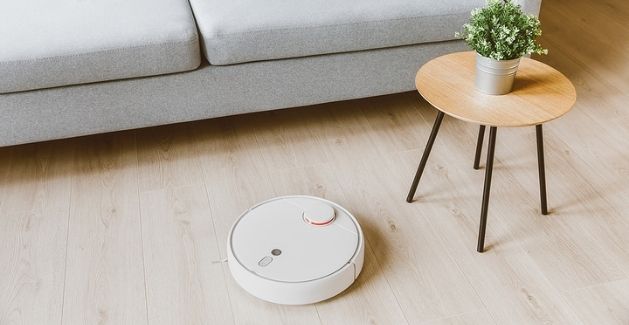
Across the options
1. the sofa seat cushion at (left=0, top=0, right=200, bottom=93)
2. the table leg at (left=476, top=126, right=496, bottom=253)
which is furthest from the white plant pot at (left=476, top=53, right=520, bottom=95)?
the sofa seat cushion at (left=0, top=0, right=200, bottom=93)

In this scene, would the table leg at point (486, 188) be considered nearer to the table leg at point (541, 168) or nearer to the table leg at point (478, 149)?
the table leg at point (541, 168)

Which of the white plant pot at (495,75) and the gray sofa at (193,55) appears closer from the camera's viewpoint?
the white plant pot at (495,75)

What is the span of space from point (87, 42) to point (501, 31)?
1157mm

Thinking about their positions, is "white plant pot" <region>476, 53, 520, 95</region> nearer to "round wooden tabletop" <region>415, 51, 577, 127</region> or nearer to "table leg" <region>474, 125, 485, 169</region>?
"round wooden tabletop" <region>415, 51, 577, 127</region>

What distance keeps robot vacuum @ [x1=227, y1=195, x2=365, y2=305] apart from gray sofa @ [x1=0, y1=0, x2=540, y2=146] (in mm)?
485

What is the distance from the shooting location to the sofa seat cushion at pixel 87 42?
1798 mm

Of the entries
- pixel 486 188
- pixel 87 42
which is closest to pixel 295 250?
pixel 486 188

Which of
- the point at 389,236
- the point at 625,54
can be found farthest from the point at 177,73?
the point at 625,54

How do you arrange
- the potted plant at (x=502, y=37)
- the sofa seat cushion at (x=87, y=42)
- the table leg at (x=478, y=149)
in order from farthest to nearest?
the table leg at (x=478, y=149), the sofa seat cushion at (x=87, y=42), the potted plant at (x=502, y=37)

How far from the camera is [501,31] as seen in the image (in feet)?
4.90

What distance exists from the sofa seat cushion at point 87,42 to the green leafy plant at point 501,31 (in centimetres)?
87

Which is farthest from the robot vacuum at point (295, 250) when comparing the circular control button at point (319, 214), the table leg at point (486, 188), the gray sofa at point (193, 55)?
the gray sofa at point (193, 55)

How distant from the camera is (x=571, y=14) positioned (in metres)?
3.05

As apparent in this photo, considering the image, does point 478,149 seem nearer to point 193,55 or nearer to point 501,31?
point 501,31
